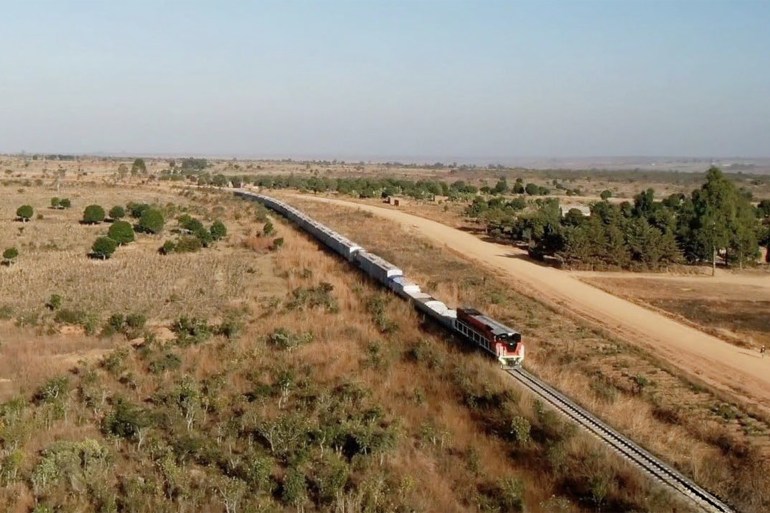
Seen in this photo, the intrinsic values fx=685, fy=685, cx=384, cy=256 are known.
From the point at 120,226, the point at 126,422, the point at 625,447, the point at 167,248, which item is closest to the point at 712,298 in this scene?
the point at 625,447

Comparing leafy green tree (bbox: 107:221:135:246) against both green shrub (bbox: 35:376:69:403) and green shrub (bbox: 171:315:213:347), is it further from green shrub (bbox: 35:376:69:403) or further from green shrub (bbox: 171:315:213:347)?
green shrub (bbox: 35:376:69:403)

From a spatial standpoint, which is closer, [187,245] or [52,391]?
[52,391]

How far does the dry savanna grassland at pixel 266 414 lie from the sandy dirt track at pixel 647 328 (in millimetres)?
5667

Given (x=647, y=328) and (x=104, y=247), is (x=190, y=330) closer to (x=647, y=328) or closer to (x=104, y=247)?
(x=104, y=247)

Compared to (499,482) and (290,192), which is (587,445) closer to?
(499,482)

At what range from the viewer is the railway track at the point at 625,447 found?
13875 mm

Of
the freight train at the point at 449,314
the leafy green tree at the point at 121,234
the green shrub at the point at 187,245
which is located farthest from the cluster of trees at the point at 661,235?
the leafy green tree at the point at 121,234

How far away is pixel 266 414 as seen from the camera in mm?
18141

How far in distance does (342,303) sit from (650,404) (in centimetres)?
1448

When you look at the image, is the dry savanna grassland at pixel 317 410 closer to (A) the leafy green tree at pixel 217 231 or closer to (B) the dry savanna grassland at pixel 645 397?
(B) the dry savanna grassland at pixel 645 397

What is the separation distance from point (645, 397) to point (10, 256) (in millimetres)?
33402

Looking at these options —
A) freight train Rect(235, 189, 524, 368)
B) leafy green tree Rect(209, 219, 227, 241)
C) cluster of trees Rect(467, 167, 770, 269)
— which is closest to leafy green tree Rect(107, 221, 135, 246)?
leafy green tree Rect(209, 219, 227, 241)

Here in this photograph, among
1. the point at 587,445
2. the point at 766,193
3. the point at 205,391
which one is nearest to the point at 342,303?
the point at 205,391

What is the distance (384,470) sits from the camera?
15.3m
